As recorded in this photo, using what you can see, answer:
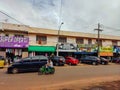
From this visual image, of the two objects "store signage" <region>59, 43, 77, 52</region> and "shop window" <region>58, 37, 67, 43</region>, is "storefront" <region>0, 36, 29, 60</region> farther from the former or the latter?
"shop window" <region>58, 37, 67, 43</region>

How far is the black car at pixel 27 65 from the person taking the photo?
25380 millimetres

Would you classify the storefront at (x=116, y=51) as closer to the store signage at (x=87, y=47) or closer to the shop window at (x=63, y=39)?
the store signage at (x=87, y=47)

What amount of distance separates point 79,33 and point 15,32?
14560 millimetres

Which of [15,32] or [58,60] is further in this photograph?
[15,32]

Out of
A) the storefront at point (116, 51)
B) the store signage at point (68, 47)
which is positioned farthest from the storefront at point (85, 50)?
the storefront at point (116, 51)

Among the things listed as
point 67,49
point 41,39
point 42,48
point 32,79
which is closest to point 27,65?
point 32,79

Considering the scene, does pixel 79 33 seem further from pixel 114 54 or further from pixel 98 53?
pixel 114 54

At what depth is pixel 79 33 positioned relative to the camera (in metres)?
50.2

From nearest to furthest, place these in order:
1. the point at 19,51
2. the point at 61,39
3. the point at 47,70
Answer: the point at 47,70, the point at 19,51, the point at 61,39

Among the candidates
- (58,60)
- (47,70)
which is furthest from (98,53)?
(47,70)

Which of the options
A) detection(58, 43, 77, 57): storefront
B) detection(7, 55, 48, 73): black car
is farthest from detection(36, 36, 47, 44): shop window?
detection(7, 55, 48, 73): black car

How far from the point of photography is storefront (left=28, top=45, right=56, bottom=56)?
1658 inches

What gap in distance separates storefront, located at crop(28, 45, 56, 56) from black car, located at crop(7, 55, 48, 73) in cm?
1505

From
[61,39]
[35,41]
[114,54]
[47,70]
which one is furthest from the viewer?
[114,54]
